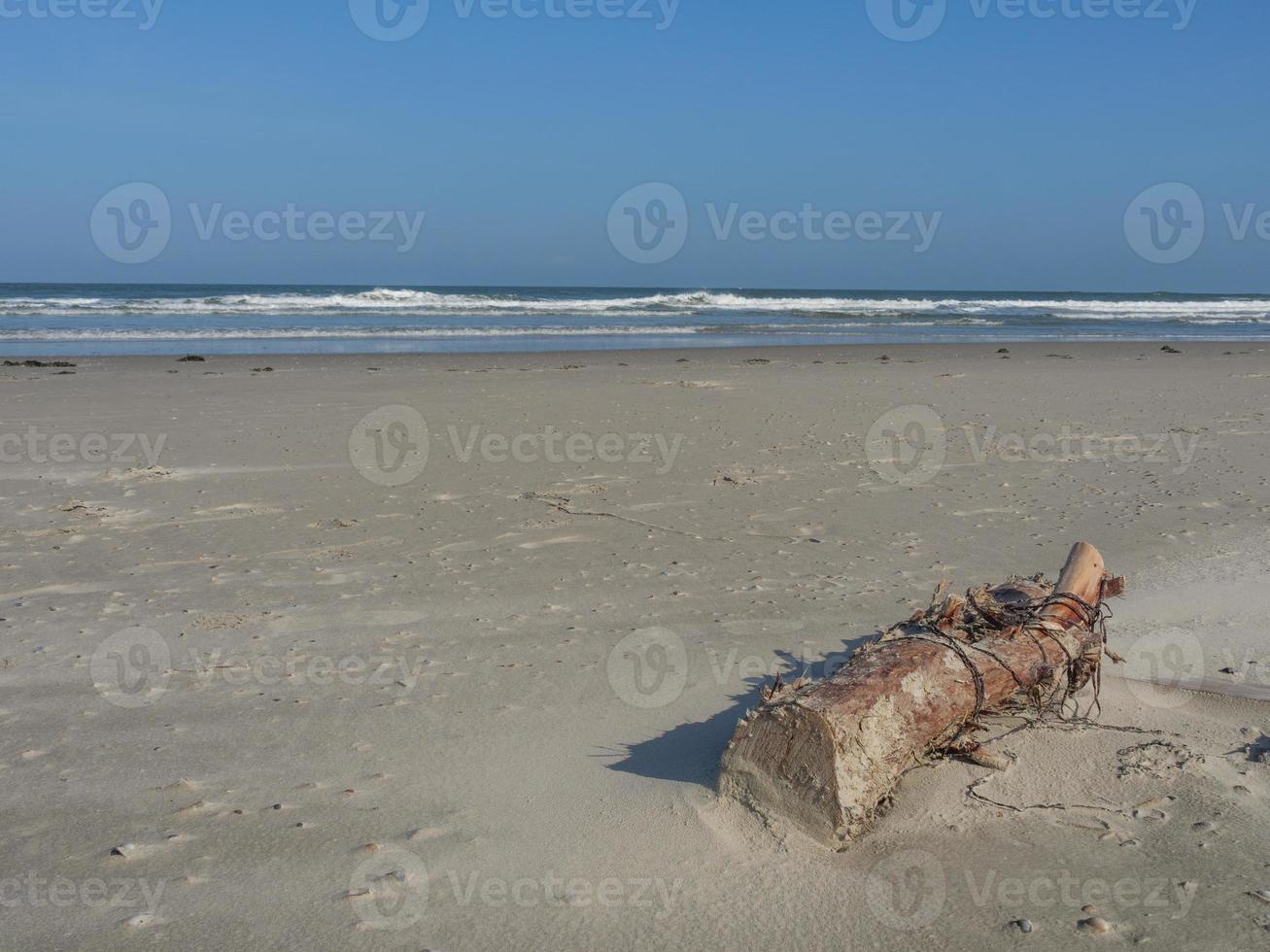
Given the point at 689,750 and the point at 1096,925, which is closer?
the point at 1096,925

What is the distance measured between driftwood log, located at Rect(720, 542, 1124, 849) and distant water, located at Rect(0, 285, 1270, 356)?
18.2 metres

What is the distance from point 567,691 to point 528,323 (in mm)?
28054

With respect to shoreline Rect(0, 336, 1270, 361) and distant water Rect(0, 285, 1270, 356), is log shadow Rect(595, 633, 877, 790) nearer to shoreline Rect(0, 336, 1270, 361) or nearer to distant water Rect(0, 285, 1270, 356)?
shoreline Rect(0, 336, 1270, 361)

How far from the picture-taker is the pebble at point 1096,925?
2566mm

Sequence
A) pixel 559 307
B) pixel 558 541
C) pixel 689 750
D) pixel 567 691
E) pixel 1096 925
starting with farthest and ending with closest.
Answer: pixel 559 307 → pixel 558 541 → pixel 567 691 → pixel 689 750 → pixel 1096 925

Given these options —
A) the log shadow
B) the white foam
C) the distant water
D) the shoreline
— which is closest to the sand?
the log shadow

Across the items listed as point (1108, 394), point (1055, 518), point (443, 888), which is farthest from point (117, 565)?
point (1108, 394)

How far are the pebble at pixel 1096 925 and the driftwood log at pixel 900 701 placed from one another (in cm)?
62

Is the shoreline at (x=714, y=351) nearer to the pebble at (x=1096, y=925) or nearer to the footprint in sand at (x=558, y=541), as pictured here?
the footprint in sand at (x=558, y=541)

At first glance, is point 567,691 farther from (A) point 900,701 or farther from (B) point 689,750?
(A) point 900,701

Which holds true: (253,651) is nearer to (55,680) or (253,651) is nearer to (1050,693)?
(55,680)

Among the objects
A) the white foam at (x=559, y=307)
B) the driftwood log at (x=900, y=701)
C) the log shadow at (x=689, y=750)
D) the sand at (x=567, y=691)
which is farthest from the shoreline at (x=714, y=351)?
the driftwood log at (x=900, y=701)

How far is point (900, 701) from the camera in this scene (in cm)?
312

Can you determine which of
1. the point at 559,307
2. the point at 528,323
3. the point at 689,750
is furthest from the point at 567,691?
the point at 559,307
